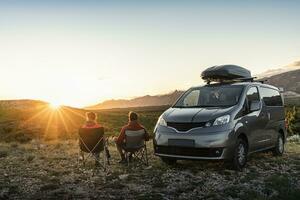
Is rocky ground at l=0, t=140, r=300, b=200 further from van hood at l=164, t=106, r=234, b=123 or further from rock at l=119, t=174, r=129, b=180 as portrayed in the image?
van hood at l=164, t=106, r=234, b=123

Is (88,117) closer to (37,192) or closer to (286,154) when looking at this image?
(37,192)

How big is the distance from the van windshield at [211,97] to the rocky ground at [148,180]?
163 centimetres

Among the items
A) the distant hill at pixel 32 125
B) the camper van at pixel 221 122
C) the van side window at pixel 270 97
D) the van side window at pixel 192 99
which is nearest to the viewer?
the camper van at pixel 221 122

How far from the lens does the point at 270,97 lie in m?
13.9

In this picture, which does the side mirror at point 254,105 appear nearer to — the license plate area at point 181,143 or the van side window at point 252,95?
the van side window at point 252,95

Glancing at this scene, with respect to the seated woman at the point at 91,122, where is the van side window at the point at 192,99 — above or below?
above

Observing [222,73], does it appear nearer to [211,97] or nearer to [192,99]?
[211,97]

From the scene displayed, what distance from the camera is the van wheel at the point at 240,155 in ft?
36.6

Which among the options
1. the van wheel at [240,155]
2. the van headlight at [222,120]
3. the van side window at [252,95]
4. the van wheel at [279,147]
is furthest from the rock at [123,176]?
the van wheel at [279,147]

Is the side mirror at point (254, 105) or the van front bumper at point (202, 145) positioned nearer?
the van front bumper at point (202, 145)

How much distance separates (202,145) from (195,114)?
A: 87 centimetres

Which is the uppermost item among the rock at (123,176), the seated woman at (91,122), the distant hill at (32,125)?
the seated woman at (91,122)

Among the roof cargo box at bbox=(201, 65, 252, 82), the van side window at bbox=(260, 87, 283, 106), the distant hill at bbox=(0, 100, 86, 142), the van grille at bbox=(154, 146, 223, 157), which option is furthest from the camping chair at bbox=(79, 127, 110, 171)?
the distant hill at bbox=(0, 100, 86, 142)

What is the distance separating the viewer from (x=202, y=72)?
44.7 ft
